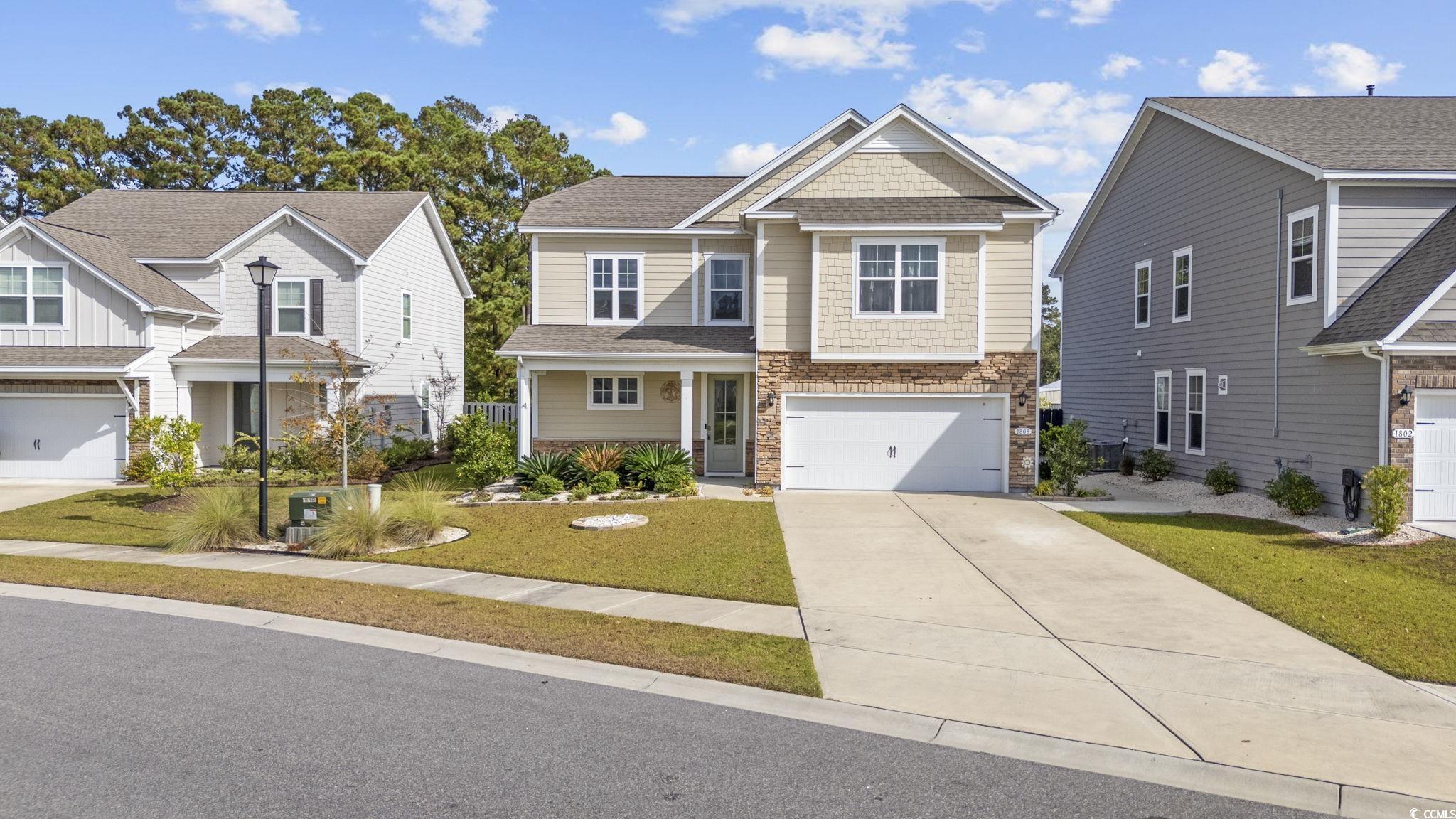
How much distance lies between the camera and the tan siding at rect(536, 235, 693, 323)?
67.9 feet

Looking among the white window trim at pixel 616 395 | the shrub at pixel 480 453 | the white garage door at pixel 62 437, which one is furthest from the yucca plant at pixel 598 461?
the white garage door at pixel 62 437

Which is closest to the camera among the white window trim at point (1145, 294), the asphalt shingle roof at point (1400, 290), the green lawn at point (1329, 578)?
the green lawn at point (1329, 578)

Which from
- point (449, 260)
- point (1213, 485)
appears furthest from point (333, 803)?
point (449, 260)

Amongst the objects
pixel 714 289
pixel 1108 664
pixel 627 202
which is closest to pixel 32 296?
pixel 627 202

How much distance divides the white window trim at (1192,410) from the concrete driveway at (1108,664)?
830 centimetres

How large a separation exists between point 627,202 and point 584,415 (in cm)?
551

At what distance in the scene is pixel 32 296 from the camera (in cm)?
2070

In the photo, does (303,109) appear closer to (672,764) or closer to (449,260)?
(449,260)

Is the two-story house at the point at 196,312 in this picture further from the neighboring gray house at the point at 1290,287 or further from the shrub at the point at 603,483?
the neighboring gray house at the point at 1290,287

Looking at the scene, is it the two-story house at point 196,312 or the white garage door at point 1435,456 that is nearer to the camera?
the white garage door at point 1435,456

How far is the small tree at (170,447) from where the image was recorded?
17.4 meters

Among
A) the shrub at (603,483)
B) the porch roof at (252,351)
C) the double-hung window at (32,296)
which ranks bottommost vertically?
the shrub at (603,483)

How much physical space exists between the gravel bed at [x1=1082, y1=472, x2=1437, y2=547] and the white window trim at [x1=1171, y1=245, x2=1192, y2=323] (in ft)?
12.0

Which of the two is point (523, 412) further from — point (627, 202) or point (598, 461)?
point (627, 202)
